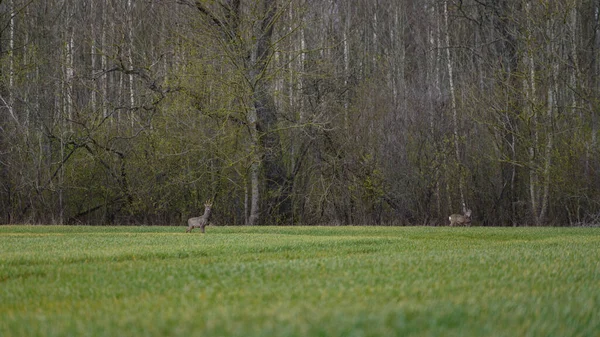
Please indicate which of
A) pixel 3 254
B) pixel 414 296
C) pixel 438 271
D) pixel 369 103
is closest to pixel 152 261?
pixel 3 254

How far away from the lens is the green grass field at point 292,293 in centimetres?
346

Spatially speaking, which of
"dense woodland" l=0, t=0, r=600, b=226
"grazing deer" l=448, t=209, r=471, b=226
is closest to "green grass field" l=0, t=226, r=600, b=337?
"grazing deer" l=448, t=209, r=471, b=226

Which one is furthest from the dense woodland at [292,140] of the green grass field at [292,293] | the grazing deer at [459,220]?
the green grass field at [292,293]

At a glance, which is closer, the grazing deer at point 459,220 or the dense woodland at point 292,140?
the grazing deer at point 459,220

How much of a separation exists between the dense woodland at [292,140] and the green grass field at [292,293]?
Result: 11.0 m

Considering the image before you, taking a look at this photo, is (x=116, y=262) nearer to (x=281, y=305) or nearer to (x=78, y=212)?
(x=281, y=305)

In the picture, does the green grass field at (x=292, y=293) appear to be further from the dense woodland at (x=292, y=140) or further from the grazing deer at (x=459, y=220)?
the dense woodland at (x=292, y=140)

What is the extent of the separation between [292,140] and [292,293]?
16.7m

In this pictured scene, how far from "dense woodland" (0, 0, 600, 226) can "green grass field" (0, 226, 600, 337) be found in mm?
11020

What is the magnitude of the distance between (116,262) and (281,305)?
378 centimetres

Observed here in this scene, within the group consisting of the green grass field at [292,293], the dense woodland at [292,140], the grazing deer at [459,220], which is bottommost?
the green grass field at [292,293]

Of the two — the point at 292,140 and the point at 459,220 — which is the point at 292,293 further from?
the point at 292,140

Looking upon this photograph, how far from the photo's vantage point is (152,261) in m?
7.68

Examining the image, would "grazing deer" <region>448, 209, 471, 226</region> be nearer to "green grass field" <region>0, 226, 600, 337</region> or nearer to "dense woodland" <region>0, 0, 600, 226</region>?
"dense woodland" <region>0, 0, 600, 226</region>
